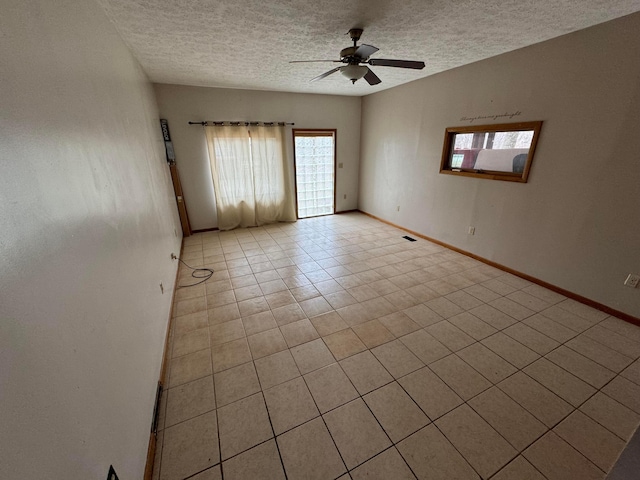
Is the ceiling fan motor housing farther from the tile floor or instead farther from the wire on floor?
the wire on floor

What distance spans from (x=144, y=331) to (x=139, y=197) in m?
1.05

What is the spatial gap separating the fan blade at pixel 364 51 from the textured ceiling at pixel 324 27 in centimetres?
20

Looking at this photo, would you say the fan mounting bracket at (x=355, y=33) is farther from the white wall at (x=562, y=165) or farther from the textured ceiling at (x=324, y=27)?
the white wall at (x=562, y=165)

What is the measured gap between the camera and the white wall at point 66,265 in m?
0.64

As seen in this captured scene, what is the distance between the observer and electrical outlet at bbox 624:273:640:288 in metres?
2.30

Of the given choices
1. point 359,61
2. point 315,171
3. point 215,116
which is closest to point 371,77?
point 359,61

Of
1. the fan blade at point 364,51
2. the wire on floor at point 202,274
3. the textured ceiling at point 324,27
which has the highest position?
the textured ceiling at point 324,27

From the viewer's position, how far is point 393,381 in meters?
1.83

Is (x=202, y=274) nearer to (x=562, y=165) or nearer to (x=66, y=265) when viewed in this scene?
(x=66, y=265)

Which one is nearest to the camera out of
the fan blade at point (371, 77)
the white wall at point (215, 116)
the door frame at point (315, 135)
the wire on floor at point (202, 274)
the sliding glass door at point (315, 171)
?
the fan blade at point (371, 77)

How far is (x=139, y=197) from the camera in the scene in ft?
6.69

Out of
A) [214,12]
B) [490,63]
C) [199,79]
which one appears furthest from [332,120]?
[214,12]

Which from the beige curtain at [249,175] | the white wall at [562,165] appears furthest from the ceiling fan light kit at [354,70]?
the beige curtain at [249,175]

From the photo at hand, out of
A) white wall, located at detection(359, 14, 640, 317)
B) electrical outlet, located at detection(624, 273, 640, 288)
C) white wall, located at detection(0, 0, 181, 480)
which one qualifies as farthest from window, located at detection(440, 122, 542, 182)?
white wall, located at detection(0, 0, 181, 480)
